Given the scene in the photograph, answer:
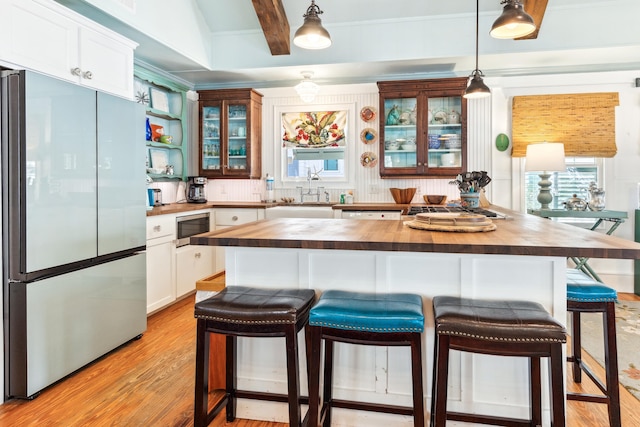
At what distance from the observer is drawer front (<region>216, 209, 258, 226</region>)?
4.64m

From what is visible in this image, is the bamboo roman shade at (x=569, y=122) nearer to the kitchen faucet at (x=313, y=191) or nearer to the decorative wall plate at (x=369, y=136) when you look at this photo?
the decorative wall plate at (x=369, y=136)

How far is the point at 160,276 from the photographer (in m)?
3.69

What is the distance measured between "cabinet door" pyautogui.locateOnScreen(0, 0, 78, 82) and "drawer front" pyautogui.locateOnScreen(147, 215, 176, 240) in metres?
1.34

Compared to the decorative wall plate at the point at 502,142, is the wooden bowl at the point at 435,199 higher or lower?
lower

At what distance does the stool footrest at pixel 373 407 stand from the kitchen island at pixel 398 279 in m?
0.08

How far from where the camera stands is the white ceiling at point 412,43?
13.1 feet

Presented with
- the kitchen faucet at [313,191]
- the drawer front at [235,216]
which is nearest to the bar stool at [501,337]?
the drawer front at [235,216]

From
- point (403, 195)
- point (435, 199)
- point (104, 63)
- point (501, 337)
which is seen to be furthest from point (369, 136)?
point (501, 337)

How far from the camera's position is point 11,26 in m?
2.17

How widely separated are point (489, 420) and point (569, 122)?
403cm

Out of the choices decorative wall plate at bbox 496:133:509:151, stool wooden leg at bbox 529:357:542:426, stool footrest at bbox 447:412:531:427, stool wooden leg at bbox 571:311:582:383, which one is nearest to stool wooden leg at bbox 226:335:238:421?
stool footrest at bbox 447:412:531:427

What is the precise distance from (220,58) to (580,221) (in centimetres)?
464

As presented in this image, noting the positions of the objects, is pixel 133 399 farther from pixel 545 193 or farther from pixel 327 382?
pixel 545 193

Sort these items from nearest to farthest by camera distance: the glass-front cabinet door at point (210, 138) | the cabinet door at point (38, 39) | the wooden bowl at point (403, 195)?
the cabinet door at point (38, 39), the wooden bowl at point (403, 195), the glass-front cabinet door at point (210, 138)
